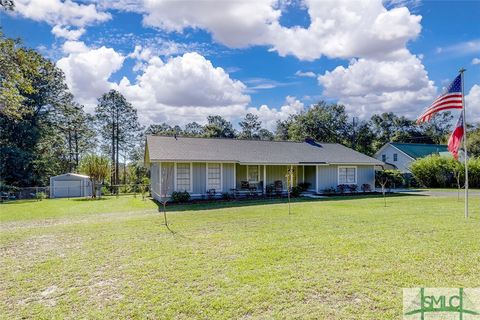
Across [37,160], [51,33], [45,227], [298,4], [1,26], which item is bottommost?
[45,227]

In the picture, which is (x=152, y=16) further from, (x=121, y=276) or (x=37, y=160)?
(x=37, y=160)

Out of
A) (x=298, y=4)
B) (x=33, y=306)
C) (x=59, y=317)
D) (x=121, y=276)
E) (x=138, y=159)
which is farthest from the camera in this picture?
(x=138, y=159)

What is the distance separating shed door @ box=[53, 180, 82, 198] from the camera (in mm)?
26781

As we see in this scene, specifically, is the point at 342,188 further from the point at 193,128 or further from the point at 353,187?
the point at 193,128

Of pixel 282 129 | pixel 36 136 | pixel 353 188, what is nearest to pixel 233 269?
pixel 353 188

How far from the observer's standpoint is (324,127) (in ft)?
150

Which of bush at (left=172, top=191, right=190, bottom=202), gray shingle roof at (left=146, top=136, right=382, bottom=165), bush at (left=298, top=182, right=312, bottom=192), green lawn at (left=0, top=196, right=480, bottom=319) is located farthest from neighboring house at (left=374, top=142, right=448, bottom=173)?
green lawn at (left=0, top=196, right=480, bottom=319)

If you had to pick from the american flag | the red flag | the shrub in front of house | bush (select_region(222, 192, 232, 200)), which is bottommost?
bush (select_region(222, 192, 232, 200))

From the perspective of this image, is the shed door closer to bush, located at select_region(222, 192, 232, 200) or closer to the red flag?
bush, located at select_region(222, 192, 232, 200)

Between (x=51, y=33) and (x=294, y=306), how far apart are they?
40.7 feet

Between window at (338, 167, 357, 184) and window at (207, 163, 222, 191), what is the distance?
8.99 meters

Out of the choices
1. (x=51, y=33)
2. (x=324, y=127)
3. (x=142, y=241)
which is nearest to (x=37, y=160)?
(x=51, y=33)

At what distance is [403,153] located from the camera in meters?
35.0

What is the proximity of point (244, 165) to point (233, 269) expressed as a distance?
15059 millimetres
